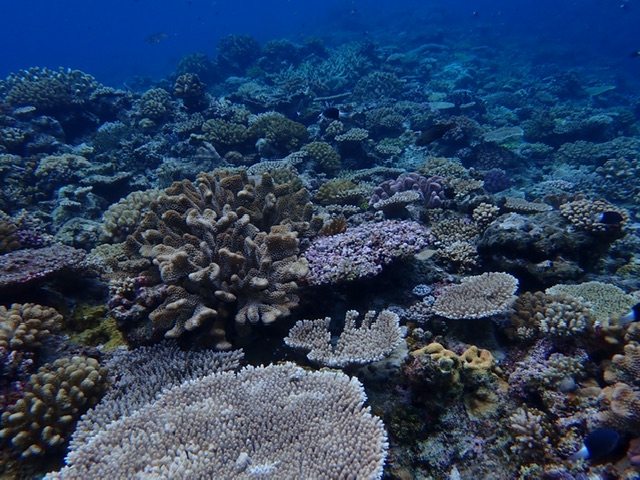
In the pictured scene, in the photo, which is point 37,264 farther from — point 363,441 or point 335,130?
point 335,130

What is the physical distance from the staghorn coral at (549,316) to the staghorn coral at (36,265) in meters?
5.69

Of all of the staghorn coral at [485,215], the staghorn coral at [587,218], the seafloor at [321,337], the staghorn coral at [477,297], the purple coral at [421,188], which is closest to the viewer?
the seafloor at [321,337]

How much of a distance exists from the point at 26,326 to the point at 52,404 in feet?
3.15

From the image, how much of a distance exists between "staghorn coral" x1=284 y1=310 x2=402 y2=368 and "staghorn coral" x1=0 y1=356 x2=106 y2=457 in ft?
6.71

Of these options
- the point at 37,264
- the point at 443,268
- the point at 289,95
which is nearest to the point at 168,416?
the point at 37,264

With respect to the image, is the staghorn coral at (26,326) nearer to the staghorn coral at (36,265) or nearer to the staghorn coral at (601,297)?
the staghorn coral at (36,265)

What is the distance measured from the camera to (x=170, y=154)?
1133 centimetres

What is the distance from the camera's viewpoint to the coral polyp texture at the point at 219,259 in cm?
370

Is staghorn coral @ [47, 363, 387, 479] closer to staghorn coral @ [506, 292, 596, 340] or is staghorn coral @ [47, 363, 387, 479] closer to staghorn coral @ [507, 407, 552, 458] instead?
staghorn coral @ [507, 407, 552, 458]

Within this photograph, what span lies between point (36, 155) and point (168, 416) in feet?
36.3

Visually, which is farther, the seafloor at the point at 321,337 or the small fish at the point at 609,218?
the small fish at the point at 609,218

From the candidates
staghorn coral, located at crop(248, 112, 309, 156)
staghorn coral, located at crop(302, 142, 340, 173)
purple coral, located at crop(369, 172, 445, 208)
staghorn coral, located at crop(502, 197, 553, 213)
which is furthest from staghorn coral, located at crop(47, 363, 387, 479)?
staghorn coral, located at crop(248, 112, 309, 156)

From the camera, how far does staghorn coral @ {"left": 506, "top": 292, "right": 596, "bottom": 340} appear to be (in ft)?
11.7

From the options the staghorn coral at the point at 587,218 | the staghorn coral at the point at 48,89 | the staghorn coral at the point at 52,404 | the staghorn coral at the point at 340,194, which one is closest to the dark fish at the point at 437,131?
the staghorn coral at the point at 340,194
